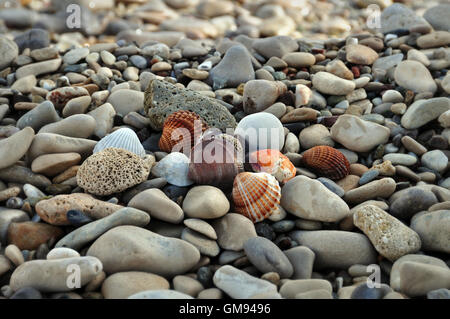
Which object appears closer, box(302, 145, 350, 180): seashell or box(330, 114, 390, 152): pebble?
box(302, 145, 350, 180): seashell

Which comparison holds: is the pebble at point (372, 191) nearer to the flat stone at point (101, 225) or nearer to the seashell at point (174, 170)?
the seashell at point (174, 170)

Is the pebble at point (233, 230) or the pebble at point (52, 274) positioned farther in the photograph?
the pebble at point (233, 230)

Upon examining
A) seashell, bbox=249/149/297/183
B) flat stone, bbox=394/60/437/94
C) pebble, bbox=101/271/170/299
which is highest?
flat stone, bbox=394/60/437/94

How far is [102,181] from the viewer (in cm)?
301

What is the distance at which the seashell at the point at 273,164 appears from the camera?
3.27 meters

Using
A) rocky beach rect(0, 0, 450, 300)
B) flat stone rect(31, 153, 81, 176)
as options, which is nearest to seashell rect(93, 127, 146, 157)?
rocky beach rect(0, 0, 450, 300)

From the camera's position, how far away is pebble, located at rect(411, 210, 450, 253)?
9.12 feet

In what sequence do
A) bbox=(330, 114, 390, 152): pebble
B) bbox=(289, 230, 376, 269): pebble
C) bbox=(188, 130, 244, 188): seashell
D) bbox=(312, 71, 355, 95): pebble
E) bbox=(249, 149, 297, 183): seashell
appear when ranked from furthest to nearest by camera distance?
bbox=(312, 71, 355, 95): pebble → bbox=(330, 114, 390, 152): pebble → bbox=(249, 149, 297, 183): seashell → bbox=(188, 130, 244, 188): seashell → bbox=(289, 230, 376, 269): pebble

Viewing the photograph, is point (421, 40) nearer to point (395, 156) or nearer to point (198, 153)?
point (395, 156)

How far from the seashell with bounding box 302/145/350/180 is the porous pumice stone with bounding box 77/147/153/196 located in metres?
1.22

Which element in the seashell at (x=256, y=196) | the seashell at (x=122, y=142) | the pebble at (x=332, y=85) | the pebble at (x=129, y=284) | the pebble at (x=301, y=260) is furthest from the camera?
the pebble at (x=332, y=85)

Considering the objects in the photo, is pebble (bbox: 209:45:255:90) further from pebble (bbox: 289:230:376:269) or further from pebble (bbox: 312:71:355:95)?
pebble (bbox: 289:230:376:269)

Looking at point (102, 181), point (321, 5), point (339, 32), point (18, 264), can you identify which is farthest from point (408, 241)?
point (321, 5)

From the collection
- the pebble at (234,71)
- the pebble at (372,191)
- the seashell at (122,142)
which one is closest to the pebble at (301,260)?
the pebble at (372,191)
